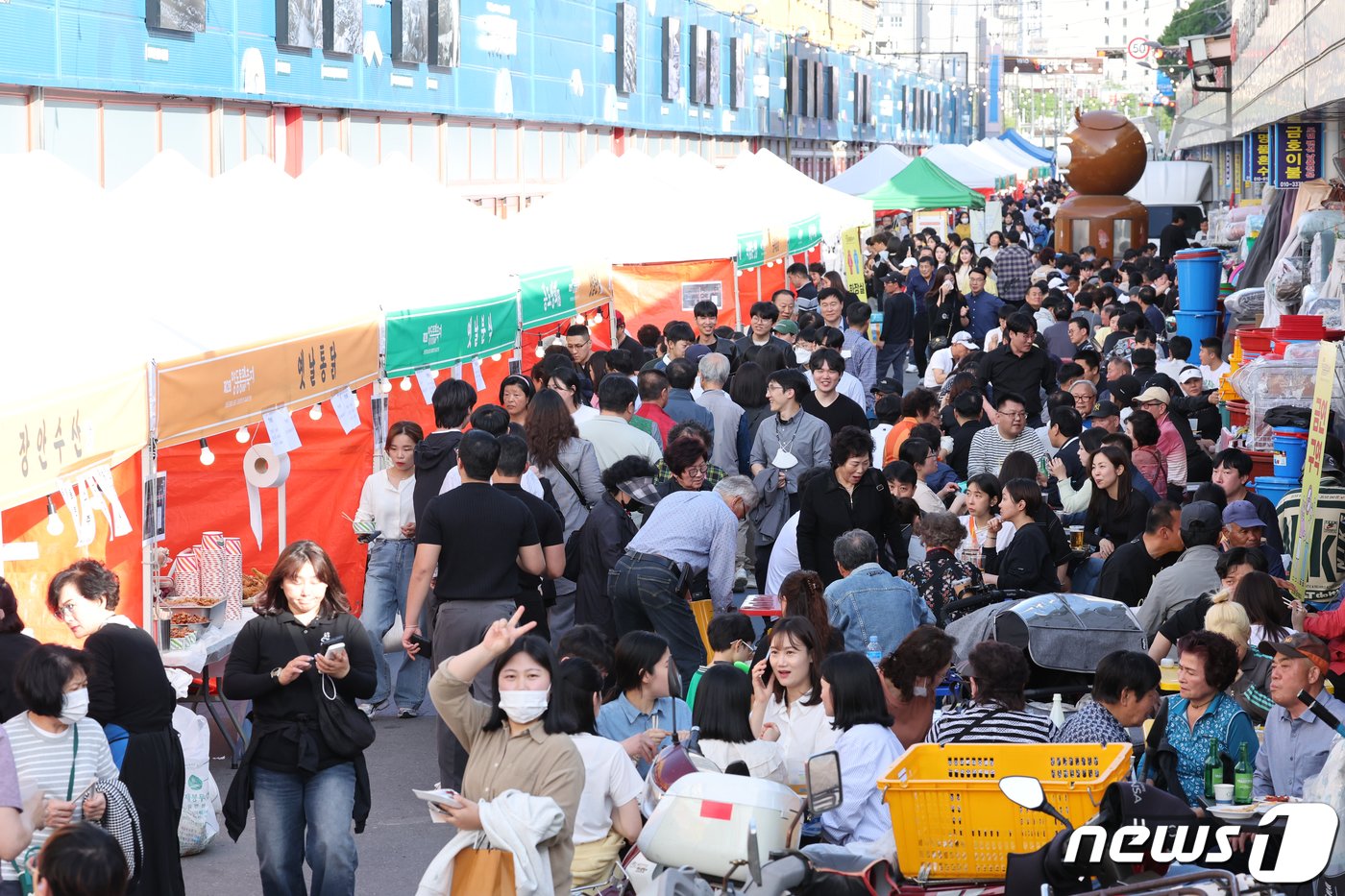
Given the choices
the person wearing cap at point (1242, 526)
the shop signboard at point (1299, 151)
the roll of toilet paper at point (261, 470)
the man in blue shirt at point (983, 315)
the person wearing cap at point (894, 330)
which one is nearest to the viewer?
the person wearing cap at point (1242, 526)

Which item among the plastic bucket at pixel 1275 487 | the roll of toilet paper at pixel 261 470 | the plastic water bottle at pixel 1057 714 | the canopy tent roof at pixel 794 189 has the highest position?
the canopy tent roof at pixel 794 189

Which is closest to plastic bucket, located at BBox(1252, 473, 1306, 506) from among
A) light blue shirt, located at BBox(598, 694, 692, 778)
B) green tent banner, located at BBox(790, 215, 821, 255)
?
light blue shirt, located at BBox(598, 694, 692, 778)

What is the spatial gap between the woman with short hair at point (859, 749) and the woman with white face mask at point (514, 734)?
3.33ft

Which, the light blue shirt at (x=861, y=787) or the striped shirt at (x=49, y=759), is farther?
the light blue shirt at (x=861, y=787)

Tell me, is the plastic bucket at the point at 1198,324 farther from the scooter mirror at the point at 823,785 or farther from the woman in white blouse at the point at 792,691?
the scooter mirror at the point at 823,785

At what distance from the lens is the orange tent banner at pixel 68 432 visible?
5949 millimetres

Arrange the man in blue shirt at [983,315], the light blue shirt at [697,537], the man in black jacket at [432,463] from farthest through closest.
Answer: the man in blue shirt at [983,315], the man in black jacket at [432,463], the light blue shirt at [697,537]

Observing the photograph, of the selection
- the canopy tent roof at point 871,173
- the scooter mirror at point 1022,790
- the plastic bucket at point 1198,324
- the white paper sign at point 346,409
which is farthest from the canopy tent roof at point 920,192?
the scooter mirror at point 1022,790

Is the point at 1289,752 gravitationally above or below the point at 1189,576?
below

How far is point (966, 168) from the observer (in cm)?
3962

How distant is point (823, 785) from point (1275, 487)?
6.65 meters

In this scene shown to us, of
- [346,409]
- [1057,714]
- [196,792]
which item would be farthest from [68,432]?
[1057,714]

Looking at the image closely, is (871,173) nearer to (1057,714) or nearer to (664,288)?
(664,288)

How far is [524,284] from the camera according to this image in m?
12.7
